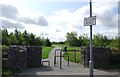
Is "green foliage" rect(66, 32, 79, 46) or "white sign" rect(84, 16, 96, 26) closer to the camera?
"white sign" rect(84, 16, 96, 26)

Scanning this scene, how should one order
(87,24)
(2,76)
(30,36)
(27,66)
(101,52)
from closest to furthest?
(87,24) → (2,76) → (27,66) → (101,52) → (30,36)

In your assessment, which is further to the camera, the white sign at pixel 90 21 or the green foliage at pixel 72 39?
the green foliage at pixel 72 39

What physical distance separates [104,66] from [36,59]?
5287 mm

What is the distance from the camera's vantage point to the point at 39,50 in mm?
19688

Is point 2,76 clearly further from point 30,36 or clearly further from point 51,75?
point 30,36

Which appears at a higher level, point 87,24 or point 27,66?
point 87,24

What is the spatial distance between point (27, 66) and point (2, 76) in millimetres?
4880

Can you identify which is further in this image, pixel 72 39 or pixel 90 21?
pixel 72 39

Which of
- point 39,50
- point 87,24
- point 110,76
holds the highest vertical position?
point 87,24

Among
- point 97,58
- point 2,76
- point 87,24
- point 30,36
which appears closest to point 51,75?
point 2,76

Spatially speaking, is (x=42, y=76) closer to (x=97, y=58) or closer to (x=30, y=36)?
(x=97, y=58)

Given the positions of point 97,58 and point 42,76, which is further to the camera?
point 97,58

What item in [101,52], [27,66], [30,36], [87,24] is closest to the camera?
[87,24]

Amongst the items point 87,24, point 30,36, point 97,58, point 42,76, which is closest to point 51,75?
point 42,76
